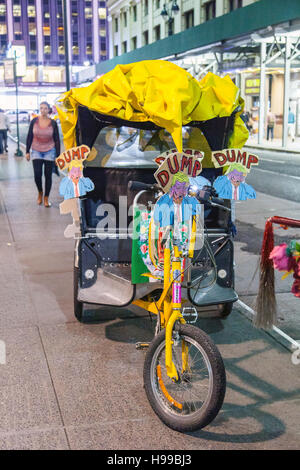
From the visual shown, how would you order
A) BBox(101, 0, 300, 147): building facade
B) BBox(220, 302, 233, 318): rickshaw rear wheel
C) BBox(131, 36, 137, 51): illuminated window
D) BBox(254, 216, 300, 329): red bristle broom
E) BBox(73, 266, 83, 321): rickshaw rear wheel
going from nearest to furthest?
BBox(254, 216, 300, 329): red bristle broom, BBox(73, 266, 83, 321): rickshaw rear wheel, BBox(220, 302, 233, 318): rickshaw rear wheel, BBox(101, 0, 300, 147): building facade, BBox(131, 36, 137, 51): illuminated window

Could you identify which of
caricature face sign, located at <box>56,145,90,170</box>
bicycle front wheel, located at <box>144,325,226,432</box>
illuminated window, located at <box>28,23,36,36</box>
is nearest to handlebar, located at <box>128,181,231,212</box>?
bicycle front wheel, located at <box>144,325,226,432</box>

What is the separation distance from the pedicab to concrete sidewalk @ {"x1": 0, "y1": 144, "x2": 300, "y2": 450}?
0.69 ft

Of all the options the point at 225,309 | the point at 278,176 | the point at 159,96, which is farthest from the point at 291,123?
the point at 159,96

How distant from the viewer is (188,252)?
14.4 ft

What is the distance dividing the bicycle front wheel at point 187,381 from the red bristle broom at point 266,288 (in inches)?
24.4

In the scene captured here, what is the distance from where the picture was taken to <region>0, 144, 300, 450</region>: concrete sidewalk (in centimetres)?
374

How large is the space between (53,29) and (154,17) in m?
110

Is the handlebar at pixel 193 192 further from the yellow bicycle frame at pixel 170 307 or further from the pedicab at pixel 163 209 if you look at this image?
the yellow bicycle frame at pixel 170 307

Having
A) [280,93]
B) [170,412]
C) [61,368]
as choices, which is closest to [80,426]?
[170,412]

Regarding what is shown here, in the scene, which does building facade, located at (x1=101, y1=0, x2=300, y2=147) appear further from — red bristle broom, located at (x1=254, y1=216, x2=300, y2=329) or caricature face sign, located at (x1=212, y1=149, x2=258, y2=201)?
red bristle broom, located at (x1=254, y1=216, x2=300, y2=329)

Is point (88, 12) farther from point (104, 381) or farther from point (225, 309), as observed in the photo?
point (104, 381)

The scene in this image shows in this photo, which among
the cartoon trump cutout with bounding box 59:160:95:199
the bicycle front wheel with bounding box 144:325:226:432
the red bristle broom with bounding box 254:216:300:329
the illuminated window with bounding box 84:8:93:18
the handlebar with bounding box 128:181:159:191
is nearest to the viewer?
the bicycle front wheel with bounding box 144:325:226:432

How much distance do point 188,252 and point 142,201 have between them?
195cm

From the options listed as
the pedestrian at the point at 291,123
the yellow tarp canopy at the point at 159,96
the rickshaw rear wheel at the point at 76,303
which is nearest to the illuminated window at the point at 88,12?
the pedestrian at the point at 291,123
